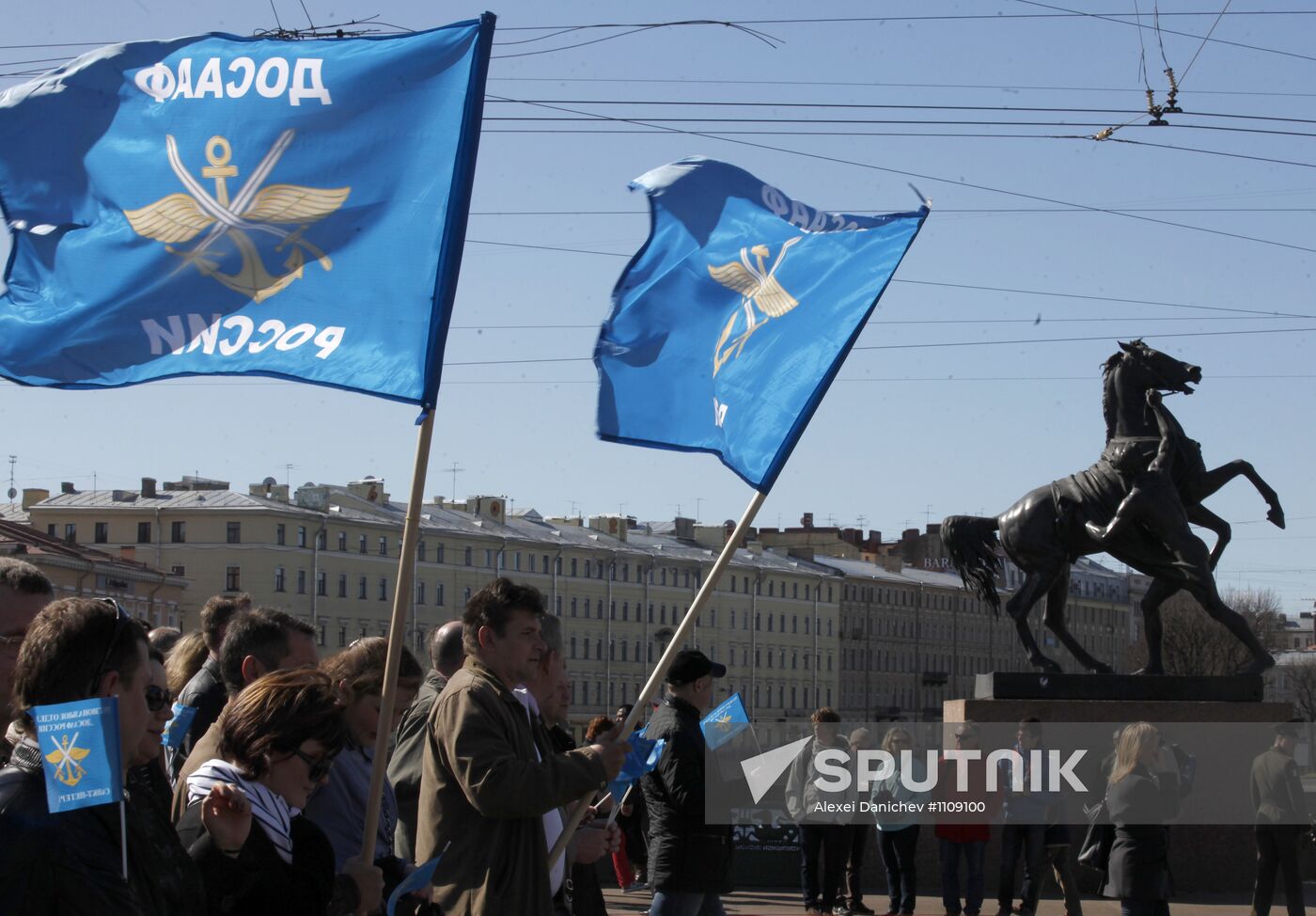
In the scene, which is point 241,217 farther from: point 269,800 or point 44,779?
point 44,779

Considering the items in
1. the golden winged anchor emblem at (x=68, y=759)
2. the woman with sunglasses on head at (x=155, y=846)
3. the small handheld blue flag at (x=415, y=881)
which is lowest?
Answer: the small handheld blue flag at (x=415, y=881)

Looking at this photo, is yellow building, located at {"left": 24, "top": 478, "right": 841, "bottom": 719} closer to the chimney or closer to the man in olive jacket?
the chimney

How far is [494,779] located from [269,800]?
3.04 feet

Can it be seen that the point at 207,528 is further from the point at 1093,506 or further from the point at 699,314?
the point at 699,314

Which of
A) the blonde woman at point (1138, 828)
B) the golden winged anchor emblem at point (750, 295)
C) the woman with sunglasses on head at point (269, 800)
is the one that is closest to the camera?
the woman with sunglasses on head at point (269, 800)

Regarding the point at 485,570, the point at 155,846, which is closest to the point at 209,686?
the point at 155,846

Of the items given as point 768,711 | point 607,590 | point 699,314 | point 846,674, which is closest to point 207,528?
point 607,590

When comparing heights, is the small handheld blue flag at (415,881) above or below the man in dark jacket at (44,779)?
below

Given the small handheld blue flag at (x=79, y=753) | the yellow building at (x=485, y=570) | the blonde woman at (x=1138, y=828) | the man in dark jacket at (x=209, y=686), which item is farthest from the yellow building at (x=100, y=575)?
the small handheld blue flag at (x=79, y=753)

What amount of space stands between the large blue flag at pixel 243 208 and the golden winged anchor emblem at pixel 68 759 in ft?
6.45

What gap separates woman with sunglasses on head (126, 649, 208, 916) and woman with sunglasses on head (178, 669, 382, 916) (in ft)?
→ 0.28

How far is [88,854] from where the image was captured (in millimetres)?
3273

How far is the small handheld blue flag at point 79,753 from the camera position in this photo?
319 centimetres

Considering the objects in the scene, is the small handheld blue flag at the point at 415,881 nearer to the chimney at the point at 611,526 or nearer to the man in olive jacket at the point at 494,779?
the man in olive jacket at the point at 494,779
